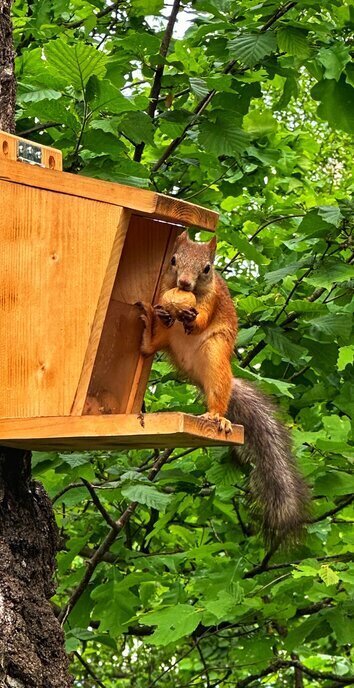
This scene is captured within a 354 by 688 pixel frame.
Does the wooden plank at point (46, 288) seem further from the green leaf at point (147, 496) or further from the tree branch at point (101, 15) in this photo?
the tree branch at point (101, 15)

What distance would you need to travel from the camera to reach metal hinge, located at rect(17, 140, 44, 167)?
2.39m

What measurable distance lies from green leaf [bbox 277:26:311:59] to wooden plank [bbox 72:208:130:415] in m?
1.08

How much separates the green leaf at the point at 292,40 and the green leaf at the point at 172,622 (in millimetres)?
1604

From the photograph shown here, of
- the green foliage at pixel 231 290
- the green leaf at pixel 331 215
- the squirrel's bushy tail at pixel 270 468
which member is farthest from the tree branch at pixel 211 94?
the squirrel's bushy tail at pixel 270 468

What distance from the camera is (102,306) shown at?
91.7 inches

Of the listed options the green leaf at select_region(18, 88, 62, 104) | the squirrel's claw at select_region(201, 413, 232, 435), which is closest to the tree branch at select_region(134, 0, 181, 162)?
the green leaf at select_region(18, 88, 62, 104)

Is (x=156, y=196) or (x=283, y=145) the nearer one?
(x=156, y=196)

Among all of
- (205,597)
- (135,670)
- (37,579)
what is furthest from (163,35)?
(135,670)

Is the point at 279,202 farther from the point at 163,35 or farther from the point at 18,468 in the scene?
the point at 18,468

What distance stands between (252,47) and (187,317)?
949mm

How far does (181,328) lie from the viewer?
261cm

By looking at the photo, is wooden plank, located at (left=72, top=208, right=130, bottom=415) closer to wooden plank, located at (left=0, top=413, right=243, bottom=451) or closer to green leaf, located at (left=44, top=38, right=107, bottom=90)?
wooden plank, located at (left=0, top=413, right=243, bottom=451)

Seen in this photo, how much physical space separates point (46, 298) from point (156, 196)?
1.04 feet

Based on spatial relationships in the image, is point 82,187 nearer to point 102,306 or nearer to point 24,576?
point 102,306
